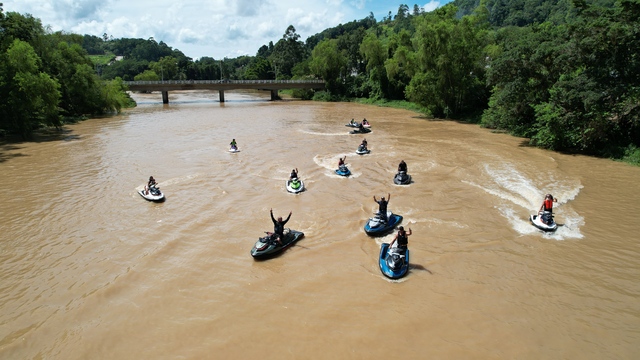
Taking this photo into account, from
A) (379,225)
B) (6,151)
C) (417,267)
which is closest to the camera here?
Result: (417,267)

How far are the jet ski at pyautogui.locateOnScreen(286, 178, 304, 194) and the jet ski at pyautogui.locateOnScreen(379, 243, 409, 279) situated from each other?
8.09 meters

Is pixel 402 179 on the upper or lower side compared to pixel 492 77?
lower

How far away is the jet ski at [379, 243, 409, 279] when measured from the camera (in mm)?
12094

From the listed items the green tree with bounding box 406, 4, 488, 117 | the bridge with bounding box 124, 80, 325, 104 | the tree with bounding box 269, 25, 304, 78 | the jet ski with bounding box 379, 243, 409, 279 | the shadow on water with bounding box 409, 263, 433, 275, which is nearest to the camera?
the jet ski with bounding box 379, 243, 409, 279

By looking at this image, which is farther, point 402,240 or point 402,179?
point 402,179

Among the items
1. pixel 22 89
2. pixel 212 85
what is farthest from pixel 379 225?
pixel 212 85

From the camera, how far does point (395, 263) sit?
1216 cm

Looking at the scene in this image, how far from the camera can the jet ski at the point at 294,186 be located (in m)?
20.0

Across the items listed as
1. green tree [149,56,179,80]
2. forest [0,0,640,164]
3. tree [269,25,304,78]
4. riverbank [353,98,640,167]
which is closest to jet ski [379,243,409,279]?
forest [0,0,640,164]

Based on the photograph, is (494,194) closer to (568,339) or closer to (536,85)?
(568,339)

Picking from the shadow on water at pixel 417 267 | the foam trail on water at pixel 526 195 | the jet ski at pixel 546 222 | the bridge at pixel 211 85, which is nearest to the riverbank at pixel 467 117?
the foam trail on water at pixel 526 195

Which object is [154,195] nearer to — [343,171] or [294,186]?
[294,186]

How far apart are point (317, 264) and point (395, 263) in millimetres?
2752

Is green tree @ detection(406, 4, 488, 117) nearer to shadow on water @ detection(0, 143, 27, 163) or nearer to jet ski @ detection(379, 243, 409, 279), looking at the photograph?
jet ski @ detection(379, 243, 409, 279)
